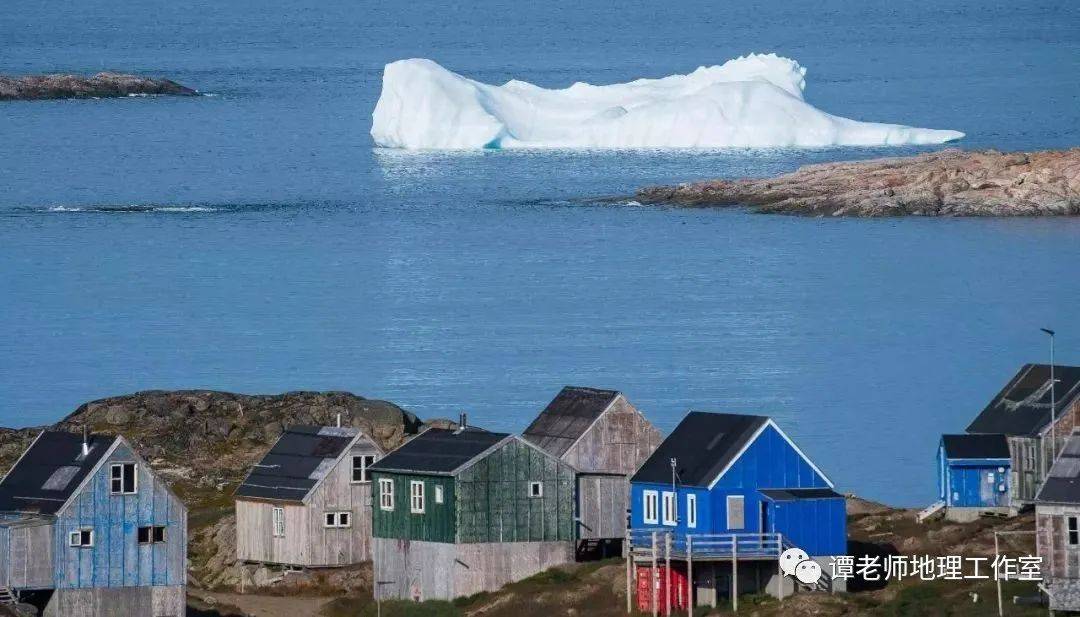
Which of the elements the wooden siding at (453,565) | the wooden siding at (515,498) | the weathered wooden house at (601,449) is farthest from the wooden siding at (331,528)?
the weathered wooden house at (601,449)

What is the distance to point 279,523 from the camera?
40.1 meters

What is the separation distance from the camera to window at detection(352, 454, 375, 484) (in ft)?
130

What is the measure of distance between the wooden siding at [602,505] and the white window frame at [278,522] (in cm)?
467

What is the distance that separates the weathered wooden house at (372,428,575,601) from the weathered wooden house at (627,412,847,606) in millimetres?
1583

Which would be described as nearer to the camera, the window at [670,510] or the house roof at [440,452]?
the window at [670,510]

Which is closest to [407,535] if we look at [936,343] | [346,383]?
[346,383]

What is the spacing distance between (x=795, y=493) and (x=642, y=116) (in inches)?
3267

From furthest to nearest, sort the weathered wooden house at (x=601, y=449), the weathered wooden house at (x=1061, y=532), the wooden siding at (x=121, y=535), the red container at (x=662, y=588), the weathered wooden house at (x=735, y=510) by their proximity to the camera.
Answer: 1. the weathered wooden house at (x=601, y=449)
2. the wooden siding at (x=121, y=535)
3. the weathered wooden house at (x=735, y=510)
4. the red container at (x=662, y=588)
5. the weathered wooden house at (x=1061, y=532)

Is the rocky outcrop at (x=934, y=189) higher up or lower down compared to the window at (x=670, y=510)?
higher up

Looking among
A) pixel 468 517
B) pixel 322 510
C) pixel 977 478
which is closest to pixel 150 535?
pixel 322 510

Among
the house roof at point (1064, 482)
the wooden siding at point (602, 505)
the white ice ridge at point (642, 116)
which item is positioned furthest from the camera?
the white ice ridge at point (642, 116)

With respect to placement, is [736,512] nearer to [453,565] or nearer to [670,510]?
[670,510]

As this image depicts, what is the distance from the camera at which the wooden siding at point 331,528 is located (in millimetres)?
39750

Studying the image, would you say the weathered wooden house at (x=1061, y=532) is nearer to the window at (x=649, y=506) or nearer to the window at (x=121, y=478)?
the window at (x=649, y=506)
